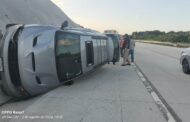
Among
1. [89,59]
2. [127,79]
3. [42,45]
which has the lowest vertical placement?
[127,79]

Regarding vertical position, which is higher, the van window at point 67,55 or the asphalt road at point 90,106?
the van window at point 67,55

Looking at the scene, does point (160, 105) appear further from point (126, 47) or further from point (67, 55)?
point (126, 47)

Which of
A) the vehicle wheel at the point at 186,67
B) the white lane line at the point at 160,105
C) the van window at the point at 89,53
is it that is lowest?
the vehicle wheel at the point at 186,67

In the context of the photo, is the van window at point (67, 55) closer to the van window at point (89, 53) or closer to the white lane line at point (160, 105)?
the van window at point (89, 53)

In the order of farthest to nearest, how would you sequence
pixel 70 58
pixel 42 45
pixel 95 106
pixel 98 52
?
pixel 98 52, pixel 70 58, pixel 42 45, pixel 95 106

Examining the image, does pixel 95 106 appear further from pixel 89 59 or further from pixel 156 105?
pixel 89 59

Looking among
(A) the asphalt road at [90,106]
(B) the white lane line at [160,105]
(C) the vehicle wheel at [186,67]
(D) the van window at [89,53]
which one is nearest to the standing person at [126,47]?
(C) the vehicle wheel at [186,67]

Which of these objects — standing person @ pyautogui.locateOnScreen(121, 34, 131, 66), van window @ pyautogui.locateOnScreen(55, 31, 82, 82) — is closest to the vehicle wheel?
standing person @ pyautogui.locateOnScreen(121, 34, 131, 66)

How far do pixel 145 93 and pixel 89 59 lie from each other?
3353mm

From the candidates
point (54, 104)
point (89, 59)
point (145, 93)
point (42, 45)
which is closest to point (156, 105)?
point (145, 93)

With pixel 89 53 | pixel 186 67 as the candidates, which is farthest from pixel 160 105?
pixel 186 67

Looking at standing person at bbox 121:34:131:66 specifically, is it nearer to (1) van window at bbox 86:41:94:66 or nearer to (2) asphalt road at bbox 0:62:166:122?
(1) van window at bbox 86:41:94:66

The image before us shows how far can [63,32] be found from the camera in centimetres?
915

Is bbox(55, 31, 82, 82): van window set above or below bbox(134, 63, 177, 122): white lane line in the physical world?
above
